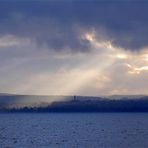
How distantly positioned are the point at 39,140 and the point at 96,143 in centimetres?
1245

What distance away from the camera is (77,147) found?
260ft

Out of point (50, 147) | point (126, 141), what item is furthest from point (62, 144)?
point (126, 141)

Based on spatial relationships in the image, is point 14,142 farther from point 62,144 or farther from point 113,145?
point 113,145

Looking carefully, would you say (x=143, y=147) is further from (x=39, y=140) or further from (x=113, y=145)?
(x=39, y=140)

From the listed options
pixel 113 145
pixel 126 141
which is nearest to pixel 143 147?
pixel 113 145

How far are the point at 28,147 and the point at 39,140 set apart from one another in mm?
12161

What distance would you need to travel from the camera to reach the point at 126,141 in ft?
290

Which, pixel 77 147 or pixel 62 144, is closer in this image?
pixel 77 147

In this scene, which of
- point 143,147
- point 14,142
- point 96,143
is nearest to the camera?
point 143,147

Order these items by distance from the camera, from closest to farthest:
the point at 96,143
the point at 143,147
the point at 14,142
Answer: the point at 143,147 < the point at 96,143 < the point at 14,142

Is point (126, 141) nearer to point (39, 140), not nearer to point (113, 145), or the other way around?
point (113, 145)

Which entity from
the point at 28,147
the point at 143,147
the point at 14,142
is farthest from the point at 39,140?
the point at 143,147

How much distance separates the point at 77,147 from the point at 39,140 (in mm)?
14868

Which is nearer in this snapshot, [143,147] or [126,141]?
[143,147]
